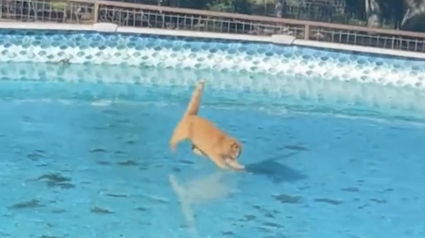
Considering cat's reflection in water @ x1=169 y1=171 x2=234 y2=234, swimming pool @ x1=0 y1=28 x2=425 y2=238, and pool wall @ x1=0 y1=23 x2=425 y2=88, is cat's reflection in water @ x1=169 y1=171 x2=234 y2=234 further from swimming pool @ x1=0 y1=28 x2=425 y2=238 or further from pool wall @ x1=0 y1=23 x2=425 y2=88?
pool wall @ x1=0 y1=23 x2=425 y2=88

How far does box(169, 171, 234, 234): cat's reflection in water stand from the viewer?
780 cm

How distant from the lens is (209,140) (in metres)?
8.30

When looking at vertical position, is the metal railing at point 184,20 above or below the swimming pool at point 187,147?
above

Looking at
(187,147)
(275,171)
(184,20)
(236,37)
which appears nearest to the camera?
(275,171)

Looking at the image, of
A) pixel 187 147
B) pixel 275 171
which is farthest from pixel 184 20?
pixel 275 171

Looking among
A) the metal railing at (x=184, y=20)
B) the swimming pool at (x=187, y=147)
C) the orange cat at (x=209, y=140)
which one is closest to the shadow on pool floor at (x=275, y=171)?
the swimming pool at (x=187, y=147)

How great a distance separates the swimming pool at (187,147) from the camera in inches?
296

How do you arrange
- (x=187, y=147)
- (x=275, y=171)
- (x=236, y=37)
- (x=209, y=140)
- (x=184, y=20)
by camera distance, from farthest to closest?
1. (x=184, y=20)
2. (x=236, y=37)
3. (x=187, y=147)
4. (x=275, y=171)
5. (x=209, y=140)

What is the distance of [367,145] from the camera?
1044 centimetres

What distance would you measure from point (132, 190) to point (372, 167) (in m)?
2.61

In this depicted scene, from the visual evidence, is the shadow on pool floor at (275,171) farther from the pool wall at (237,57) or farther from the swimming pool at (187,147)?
the pool wall at (237,57)

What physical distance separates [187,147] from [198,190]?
1.49m

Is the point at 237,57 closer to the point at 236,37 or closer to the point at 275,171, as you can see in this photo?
the point at 236,37

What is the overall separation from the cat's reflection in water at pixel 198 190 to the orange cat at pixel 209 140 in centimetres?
16
